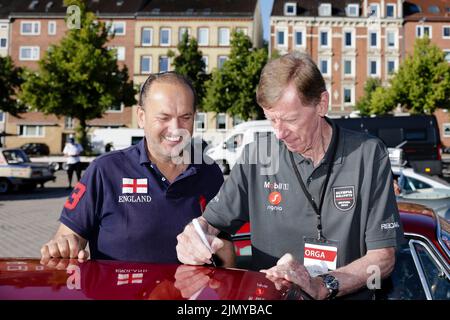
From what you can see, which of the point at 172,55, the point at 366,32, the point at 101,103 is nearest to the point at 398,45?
the point at 366,32

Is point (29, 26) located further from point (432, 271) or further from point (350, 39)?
point (432, 271)

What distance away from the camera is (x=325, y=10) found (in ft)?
159

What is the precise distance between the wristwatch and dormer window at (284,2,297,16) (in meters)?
48.4

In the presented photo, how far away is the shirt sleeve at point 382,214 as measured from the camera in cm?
195

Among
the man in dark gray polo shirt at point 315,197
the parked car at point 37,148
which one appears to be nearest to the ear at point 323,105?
the man in dark gray polo shirt at point 315,197

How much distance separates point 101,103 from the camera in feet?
109

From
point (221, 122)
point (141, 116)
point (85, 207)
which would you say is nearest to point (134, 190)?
point (85, 207)

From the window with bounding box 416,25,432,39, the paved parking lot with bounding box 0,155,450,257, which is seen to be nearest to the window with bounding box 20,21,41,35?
the paved parking lot with bounding box 0,155,450,257

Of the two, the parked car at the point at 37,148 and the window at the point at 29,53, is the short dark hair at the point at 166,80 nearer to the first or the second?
the parked car at the point at 37,148

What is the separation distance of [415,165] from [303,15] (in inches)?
1208

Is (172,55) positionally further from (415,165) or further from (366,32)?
(415,165)

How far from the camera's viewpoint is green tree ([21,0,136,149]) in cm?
3262

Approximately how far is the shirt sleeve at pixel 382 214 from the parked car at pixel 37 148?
157 ft

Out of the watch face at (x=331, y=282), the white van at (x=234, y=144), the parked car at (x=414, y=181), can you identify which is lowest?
the watch face at (x=331, y=282)
